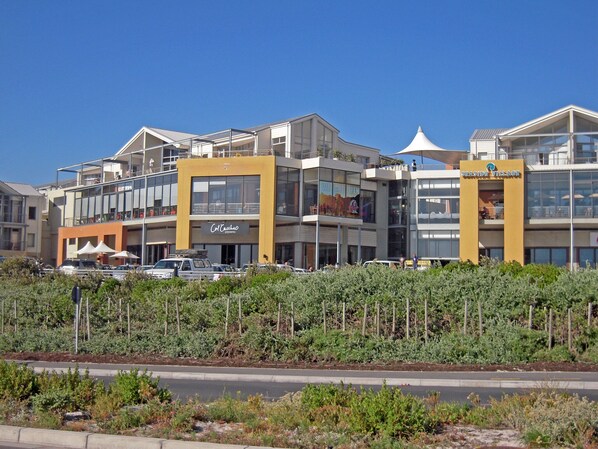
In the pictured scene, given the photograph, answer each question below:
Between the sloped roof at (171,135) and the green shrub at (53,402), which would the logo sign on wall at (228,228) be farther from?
the green shrub at (53,402)

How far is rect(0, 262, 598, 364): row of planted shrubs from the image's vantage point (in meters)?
19.5

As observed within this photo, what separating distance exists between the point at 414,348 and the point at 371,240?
38804 millimetres

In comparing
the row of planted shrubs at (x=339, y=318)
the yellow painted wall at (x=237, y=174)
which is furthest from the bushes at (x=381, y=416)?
the yellow painted wall at (x=237, y=174)

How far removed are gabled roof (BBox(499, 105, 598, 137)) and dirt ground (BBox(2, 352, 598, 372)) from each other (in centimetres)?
4035

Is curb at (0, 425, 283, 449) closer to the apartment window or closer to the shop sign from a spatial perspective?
the apartment window

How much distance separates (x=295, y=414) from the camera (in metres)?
9.70

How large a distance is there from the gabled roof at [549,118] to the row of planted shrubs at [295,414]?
48.6 metres

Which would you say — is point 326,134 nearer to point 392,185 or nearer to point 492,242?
point 392,185

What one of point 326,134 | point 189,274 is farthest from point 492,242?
point 189,274

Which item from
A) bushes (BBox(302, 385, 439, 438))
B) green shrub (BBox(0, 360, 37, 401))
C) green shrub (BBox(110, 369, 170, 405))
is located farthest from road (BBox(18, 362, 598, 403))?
bushes (BBox(302, 385, 439, 438))

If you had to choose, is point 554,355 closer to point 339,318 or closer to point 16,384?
point 339,318

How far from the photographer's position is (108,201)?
207ft

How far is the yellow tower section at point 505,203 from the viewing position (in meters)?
52.9

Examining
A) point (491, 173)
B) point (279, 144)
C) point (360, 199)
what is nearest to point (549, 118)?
point (491, 173)
